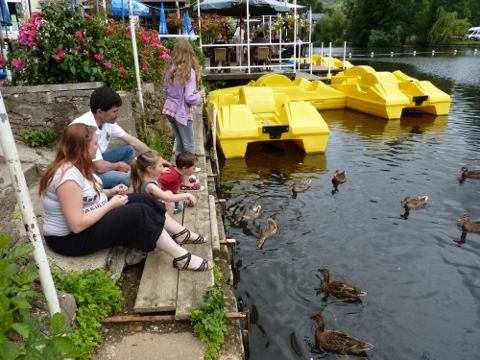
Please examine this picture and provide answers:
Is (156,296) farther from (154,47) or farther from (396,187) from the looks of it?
(154,47)

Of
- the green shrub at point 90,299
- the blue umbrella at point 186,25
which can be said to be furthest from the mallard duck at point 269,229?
the blue umbrella at point 186,25

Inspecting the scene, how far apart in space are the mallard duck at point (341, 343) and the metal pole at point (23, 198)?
8.45ft

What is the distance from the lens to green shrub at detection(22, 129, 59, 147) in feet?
17.8

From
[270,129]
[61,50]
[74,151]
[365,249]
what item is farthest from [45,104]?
[270,129]

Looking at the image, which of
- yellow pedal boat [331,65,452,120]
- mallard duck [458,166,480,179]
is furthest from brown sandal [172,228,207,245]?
yellow pedal boat [331,65,452,120]

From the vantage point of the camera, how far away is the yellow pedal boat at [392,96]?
544 inches

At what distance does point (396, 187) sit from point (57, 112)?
5.95 m

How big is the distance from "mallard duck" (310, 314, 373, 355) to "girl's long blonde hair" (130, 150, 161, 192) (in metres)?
2.27

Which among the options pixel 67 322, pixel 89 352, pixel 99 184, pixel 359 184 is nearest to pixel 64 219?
pixel 99 184

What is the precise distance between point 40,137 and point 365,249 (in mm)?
4489

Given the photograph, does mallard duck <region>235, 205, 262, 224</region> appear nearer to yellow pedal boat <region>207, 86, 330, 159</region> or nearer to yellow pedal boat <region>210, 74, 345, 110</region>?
yellow pedal boat <region>207, 86, 330, 159</region>

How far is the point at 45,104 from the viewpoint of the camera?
5465 mm

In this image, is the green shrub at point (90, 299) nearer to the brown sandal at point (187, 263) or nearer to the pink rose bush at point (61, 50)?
the brown sandal at point (187, 263)

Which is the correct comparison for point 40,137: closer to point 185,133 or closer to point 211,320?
point 185,133
